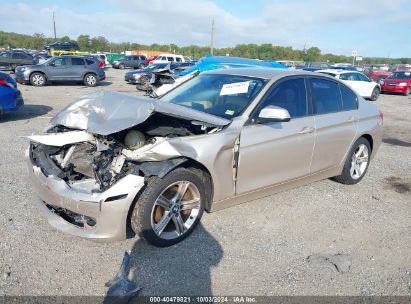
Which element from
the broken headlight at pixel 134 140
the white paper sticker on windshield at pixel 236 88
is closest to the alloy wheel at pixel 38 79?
the white paper sticker on windshield at pixel 236 88

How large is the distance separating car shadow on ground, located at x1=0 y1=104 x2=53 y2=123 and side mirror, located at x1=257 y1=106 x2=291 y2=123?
7568mm

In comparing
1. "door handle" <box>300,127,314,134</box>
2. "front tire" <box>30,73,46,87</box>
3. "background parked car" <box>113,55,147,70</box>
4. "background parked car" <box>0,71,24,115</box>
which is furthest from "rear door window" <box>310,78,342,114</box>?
"background parked car" <box>113,55,147,70</box>

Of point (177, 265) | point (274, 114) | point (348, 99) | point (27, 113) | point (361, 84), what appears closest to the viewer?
point (177, 265)

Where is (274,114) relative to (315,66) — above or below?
above

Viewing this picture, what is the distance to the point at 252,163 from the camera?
11.8 ft

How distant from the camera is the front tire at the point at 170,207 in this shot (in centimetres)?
299

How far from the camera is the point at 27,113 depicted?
979cm

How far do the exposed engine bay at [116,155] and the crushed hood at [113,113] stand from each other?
0.12 metres

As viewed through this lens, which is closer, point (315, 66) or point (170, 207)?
point (170, 207)

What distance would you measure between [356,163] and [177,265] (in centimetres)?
340

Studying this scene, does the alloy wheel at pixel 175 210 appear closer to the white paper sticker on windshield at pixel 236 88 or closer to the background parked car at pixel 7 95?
the white paper sticker on windshield at pixel 236 88

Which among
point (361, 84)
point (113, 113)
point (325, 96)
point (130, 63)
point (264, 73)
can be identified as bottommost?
point (130, 63)

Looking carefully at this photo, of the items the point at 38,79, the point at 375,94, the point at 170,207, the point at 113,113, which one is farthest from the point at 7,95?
the point at 375,94

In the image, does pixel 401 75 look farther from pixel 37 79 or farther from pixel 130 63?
pixel 130 63
